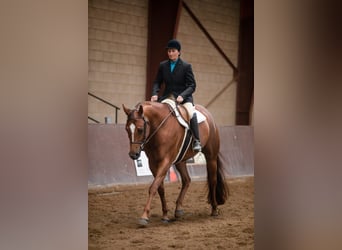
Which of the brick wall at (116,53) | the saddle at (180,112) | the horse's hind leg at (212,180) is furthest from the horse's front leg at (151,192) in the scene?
the brick wall at (116,53)

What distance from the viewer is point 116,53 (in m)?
4.65

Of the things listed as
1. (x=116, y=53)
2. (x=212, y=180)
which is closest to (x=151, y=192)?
(x=212, y=180)

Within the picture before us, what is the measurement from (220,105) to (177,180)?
6.92ft

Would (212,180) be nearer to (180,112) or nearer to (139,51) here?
(180,112)

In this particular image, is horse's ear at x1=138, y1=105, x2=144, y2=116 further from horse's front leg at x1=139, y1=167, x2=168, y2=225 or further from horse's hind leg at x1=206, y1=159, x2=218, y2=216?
horse's hind leg at x1=206, y1=159, x2=218, y2=216

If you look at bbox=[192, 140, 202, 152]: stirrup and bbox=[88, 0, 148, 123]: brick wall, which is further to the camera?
bbox=[88, 0, 148, 123]: brick wall

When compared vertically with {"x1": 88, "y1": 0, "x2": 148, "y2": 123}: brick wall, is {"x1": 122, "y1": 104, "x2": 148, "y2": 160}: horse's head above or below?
below

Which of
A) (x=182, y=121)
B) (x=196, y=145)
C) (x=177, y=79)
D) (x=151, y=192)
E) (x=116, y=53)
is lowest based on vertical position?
(x=151, y=192)

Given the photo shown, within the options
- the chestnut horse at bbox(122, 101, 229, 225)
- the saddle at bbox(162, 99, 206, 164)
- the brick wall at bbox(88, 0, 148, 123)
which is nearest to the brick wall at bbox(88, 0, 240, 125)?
the brick wall at bbox(88, 0, 148, 123)

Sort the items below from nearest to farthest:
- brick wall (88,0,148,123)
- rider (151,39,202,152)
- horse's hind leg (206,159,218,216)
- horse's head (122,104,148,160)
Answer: horse's head (122,104,148,160) → rider (151,39,202,152) → horse's hind leg (206,159,218,216) → brick wall (88,0,148,123)

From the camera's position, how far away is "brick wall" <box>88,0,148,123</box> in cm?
442

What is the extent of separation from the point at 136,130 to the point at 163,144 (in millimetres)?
240
